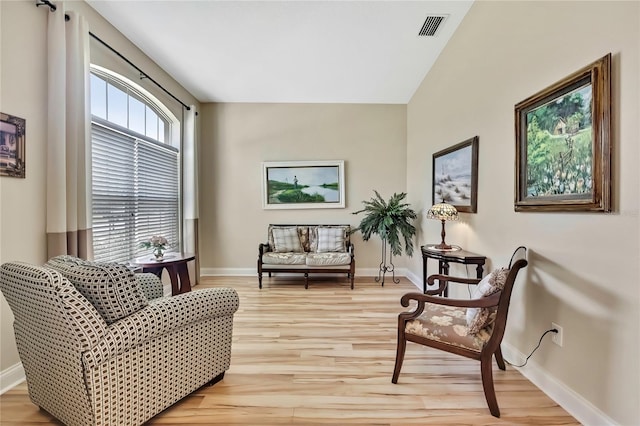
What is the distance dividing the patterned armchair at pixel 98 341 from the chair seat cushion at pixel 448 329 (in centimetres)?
142

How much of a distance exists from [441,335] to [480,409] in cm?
44

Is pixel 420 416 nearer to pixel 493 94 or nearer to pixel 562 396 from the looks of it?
pixel 562 396

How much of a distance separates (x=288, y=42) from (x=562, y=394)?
145 inches

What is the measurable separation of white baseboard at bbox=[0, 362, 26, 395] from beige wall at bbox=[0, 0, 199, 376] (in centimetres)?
3

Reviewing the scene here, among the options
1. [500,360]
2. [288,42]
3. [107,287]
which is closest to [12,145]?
[107,287]

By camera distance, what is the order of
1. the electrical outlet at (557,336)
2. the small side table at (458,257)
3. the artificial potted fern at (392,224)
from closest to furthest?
the electrical outlet at (557,336) → the small side table at (458,257) → the artificial potted fern at (392,224)

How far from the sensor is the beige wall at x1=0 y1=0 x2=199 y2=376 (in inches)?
76.2

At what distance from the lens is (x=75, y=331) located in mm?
1366

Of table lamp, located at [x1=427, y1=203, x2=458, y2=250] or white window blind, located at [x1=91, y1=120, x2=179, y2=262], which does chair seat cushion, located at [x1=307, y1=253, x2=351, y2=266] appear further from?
white window blind, located at [x1=91, y1=120, x2=179, y2=262]

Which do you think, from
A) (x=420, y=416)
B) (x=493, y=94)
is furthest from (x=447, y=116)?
(x=420, y=416)

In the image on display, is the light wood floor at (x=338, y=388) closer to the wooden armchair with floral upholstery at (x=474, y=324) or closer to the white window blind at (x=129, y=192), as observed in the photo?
the wooden armchair with floral upholstery at (x=474, y=324)

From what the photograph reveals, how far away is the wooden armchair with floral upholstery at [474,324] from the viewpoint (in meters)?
1.76

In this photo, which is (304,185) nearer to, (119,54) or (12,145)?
(119,54)

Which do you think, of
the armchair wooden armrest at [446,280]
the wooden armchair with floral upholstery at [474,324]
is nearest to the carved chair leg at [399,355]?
the wooden armchair with floral upholstery at [474,324]
